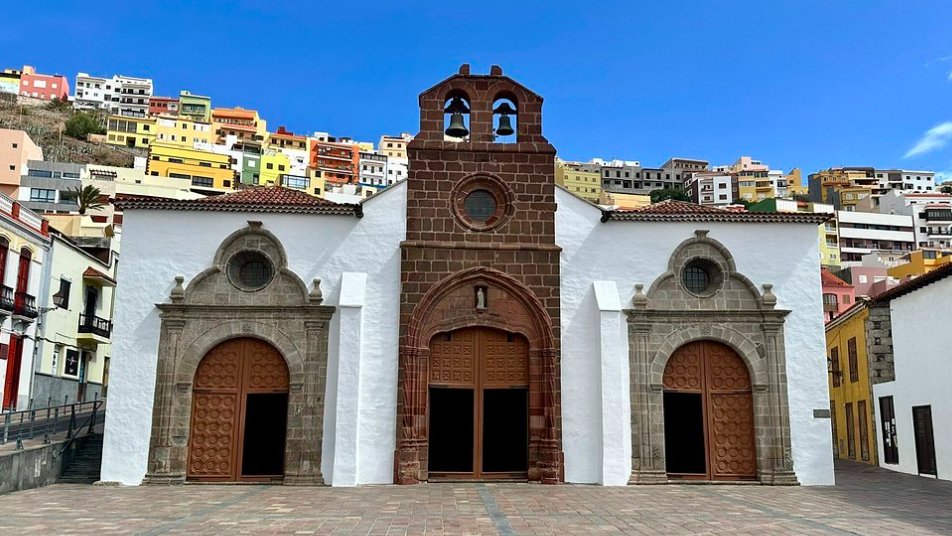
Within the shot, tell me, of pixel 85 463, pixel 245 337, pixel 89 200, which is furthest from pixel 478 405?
pixel 89 200

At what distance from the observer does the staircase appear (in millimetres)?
16656

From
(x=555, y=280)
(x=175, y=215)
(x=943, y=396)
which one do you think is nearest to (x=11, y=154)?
(x=175, y=215)

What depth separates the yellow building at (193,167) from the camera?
78625mm

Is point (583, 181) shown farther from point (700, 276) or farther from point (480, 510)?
point (480, 510)

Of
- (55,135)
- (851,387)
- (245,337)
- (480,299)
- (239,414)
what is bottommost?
(239,414)

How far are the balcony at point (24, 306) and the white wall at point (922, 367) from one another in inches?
1084

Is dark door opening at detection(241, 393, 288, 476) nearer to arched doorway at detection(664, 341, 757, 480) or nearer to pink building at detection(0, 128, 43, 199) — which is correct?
arched doorway at detection(664, 341, 757, 480)

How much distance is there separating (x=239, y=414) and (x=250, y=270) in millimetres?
3172

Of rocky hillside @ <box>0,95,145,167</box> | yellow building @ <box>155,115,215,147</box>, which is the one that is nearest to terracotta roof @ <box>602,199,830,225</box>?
rocky hillside @ <box>0,95,145,167</box>

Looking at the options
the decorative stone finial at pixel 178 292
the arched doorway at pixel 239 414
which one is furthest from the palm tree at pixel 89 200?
the arched doorway at pixel 239 414

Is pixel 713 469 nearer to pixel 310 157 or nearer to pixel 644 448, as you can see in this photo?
pixel 644 448

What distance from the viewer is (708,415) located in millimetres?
16953

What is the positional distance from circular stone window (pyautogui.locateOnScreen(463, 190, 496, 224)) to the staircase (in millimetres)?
9883

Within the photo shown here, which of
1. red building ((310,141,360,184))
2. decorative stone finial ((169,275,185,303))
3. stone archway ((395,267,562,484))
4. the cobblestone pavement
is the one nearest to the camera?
the cobblestone pavement
